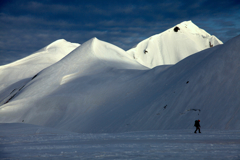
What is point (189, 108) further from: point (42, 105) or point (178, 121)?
point (42, 105)

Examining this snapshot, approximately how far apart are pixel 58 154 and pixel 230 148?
6.26 metres

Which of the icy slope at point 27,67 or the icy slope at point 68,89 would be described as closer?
the icy slope at point 68,89

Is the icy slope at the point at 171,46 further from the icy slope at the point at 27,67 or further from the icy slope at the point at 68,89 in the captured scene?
the icy slope at the point at 68,89

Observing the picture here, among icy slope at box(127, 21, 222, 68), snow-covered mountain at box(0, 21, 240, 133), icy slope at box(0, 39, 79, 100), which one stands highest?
icy slope at box(127, 21, 222, 68)

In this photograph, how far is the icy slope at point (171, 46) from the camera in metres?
89.0

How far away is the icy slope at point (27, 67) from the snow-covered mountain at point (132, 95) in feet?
72.3

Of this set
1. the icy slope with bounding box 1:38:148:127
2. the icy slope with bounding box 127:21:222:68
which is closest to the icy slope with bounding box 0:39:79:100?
the icy slope with bounding box 1:38:148:127

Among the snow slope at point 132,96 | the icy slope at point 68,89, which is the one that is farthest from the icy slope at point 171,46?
the snow slope at point 132,96

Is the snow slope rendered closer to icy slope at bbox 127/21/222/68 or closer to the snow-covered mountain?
the snow-covered mountain

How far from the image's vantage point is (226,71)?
17.8 m

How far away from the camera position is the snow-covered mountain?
1642 centimetres

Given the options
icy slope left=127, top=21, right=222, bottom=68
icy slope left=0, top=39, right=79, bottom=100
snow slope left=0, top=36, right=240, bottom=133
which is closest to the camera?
snow slope left=0, top=36, right=240, bottom=133

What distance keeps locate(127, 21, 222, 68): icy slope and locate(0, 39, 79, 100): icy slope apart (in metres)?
31.0

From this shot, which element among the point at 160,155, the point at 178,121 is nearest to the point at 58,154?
the point at 160,155
